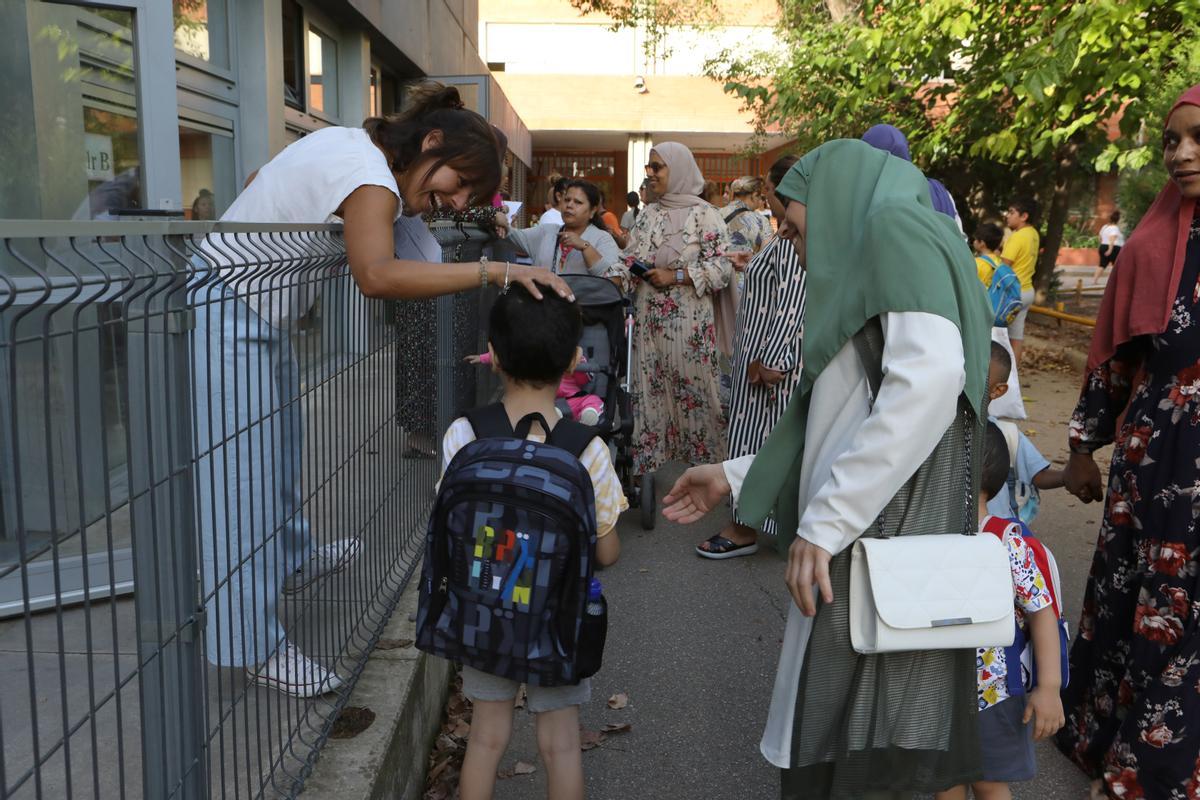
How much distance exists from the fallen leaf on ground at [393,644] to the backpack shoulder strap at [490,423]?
1186 millimetres

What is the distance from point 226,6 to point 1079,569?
6.74 metres

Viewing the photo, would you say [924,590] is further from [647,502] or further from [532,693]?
[647,502]

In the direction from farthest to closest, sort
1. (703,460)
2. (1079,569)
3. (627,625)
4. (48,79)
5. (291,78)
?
(291,78) → (703,460) → (1079,569) → (627,625) → (48,79)

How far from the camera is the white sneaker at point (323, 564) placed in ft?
9.04

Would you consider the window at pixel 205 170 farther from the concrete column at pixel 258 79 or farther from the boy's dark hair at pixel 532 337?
the boy's dark hair at pixel 532 337

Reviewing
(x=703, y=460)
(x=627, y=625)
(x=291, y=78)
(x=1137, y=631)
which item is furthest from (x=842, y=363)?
(x=291, y=78)

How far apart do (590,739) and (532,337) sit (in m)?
1.69

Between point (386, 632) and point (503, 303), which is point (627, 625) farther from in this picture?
point (503, 303)

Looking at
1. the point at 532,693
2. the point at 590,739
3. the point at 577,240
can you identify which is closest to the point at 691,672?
the point at 590,739

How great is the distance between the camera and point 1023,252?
10.6 m

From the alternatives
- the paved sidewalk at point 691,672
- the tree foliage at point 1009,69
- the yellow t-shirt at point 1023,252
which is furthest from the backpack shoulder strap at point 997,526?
the yellow t-shirt at point 1023,252

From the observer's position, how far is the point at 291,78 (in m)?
9.66

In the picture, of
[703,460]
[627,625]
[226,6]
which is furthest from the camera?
[226,6]

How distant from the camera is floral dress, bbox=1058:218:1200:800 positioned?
3.01m
